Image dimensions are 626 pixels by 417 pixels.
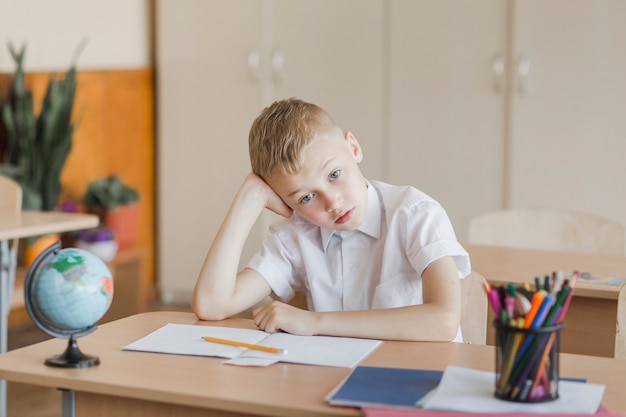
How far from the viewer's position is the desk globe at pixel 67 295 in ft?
5.40

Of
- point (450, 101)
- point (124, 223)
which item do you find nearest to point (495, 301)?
point (450, 101)

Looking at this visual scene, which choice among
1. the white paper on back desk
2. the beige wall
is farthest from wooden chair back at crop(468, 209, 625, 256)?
the beige wall

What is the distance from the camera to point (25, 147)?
4.48m

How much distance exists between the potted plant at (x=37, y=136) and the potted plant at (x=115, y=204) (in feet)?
0.84

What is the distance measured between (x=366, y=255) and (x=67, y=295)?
2.34 feet

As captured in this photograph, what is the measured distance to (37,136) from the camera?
4598mm

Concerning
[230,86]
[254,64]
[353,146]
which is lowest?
[353,146]

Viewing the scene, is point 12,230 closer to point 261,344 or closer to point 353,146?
point 353,146

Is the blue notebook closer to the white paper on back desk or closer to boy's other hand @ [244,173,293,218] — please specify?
the white paper on back desk

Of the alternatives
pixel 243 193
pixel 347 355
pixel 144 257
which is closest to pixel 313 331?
pixel 347 355

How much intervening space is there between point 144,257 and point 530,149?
197 centimetres

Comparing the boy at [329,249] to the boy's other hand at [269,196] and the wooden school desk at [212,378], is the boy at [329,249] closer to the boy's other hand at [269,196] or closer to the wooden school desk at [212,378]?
the boy's other hand at [269,196]

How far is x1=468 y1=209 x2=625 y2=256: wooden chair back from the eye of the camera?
309 centimetres

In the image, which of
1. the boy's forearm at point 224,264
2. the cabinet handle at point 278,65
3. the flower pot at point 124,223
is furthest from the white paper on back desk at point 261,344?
the cabinet handle at point 278,65
